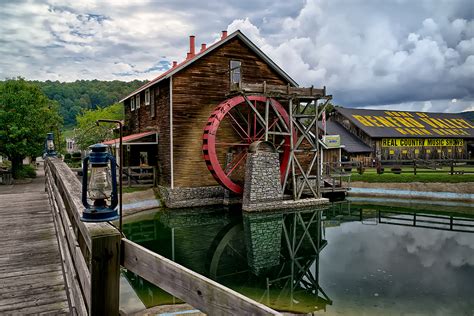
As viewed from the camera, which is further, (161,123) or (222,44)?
(161,123)

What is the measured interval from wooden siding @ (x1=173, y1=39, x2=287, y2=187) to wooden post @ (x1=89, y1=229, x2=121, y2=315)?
14.6 m

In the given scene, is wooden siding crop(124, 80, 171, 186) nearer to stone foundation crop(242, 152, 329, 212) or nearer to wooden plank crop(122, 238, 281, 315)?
stone foundation crop(242, 152, 329, 212)

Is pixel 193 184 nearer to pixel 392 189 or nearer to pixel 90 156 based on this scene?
pixel 392 189

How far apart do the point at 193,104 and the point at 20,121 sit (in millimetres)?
10184

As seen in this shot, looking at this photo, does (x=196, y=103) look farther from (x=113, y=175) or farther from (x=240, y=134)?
(x=113, y=175)

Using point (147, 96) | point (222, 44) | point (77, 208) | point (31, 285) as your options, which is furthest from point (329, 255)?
point (147, 96)

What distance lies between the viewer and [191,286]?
1.81m

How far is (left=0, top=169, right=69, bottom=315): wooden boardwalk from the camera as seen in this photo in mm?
3227

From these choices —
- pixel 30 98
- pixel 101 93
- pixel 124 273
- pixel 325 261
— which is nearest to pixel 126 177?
pixel 30 98

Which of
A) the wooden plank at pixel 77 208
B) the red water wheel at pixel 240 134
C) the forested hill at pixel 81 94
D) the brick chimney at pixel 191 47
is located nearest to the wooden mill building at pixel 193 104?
the red water wheel at pixel 240 134

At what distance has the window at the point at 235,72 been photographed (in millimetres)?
18022

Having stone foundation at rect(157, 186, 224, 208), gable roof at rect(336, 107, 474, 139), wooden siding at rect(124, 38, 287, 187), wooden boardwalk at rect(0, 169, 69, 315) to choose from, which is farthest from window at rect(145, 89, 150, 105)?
gable roof at rect(336, 107, 474, 139)

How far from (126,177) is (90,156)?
16.0m

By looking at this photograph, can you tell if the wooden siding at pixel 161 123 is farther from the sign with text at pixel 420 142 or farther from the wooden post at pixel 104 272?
the sign with text at pixel 420 142
